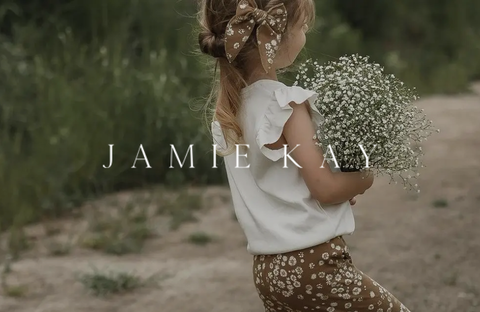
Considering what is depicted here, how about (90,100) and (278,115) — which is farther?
(90,100)

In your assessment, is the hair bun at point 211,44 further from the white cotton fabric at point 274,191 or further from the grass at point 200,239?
the grass at point 200,239

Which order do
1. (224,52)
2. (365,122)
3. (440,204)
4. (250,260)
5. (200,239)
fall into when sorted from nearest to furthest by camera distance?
(365,122) < (224,52) < (250,260) < (200,239) < (440,204)

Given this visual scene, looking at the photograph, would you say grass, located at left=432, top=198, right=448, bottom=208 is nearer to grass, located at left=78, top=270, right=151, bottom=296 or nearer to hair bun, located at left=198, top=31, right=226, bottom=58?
grass, located at left=78, top=270, right=151, bottom=296

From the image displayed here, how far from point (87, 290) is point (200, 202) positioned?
1674 millimetres

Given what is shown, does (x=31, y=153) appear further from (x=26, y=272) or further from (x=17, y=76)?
(x=26, y=272)

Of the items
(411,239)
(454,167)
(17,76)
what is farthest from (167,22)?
(411,239)

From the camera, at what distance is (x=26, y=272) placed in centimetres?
469

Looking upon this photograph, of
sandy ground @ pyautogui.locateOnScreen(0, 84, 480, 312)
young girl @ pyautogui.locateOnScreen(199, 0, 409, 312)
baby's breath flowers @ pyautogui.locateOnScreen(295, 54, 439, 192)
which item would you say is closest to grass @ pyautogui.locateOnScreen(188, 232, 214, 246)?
sandy ground @ pyautogui.locateOnScreen(0, 84, 480, 312)

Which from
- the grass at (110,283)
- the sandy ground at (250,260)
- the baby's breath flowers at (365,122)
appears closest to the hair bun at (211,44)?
the baby's breath flowers at (365,122)

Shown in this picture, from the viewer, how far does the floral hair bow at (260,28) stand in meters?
2.53

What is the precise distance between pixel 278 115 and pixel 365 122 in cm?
24

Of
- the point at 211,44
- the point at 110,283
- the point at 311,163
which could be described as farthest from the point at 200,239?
the point at 311,163

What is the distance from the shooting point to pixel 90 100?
639 centimetres

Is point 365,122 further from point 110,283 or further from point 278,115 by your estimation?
point 110,283
